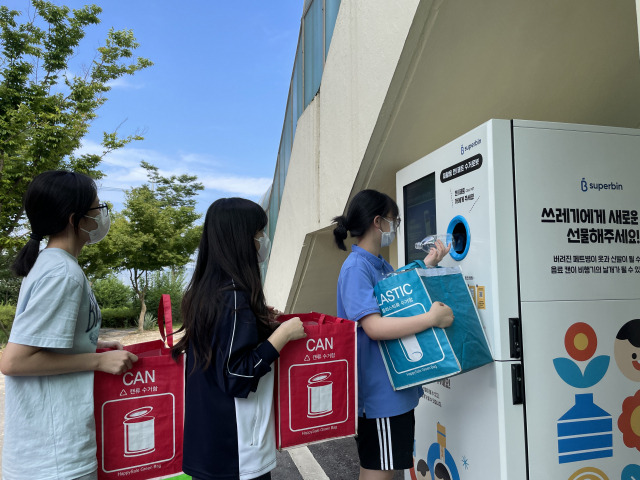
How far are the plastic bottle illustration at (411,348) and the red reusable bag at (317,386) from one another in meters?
0.23

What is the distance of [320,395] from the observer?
72.2 inches

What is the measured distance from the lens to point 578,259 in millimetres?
2135

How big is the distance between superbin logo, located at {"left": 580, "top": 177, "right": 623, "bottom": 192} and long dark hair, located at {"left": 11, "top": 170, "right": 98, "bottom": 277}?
2220 mm

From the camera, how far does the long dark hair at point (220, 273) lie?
159 centimetres

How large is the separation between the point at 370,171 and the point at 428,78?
93 centimetres

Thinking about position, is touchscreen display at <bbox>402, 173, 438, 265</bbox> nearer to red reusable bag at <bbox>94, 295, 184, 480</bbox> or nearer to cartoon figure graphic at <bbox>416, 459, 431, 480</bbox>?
cartoon figure graphic at <bbox>416, 459, 431, 480</bbox>

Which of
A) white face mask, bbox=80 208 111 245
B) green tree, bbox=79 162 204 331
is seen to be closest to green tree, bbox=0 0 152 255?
green tree, bbox=79 162 204 331

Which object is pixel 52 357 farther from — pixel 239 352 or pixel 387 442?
pixel 387 442

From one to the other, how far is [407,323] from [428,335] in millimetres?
109

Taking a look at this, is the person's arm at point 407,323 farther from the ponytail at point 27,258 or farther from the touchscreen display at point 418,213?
the ponytail at point 27,258

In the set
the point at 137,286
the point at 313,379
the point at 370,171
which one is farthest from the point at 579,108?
the point at 137,286

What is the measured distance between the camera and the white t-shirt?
1432mm

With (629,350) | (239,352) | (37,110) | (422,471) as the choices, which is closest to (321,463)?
(422,471)

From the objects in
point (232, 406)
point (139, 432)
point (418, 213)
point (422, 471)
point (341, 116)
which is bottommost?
point (422, 471)
